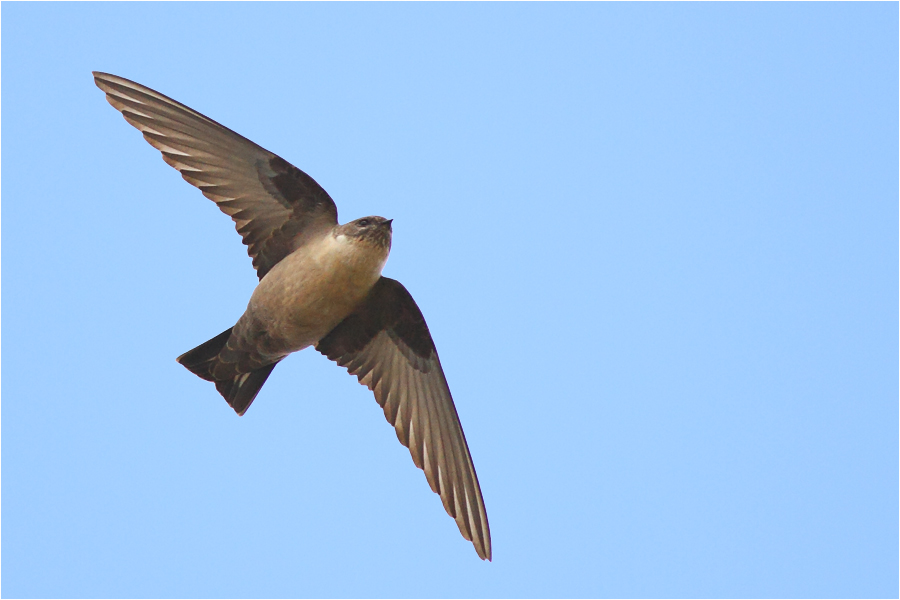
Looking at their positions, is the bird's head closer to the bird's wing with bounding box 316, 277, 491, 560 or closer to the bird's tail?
the bird's wing with bounding box 316, 277, 491, 560

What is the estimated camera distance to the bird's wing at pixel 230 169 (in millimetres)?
7051

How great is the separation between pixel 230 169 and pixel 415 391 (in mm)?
1827

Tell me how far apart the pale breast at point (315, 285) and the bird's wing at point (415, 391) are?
321 mm

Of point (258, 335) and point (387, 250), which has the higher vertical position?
point (387, 250)

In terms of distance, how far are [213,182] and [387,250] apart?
1.19 meters

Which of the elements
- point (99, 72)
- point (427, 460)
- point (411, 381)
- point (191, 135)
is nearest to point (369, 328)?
point (411, 381)

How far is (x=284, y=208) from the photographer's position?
712 cm

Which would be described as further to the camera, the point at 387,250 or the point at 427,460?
the point at 427,460

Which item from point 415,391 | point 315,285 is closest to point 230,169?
point 315,285

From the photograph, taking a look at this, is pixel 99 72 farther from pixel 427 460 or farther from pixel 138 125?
pixel 427 460

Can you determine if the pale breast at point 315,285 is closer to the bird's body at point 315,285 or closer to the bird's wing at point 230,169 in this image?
the bird's body at point 315,285

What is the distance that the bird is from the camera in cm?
688

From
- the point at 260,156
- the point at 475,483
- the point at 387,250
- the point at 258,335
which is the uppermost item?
the point at 260,156

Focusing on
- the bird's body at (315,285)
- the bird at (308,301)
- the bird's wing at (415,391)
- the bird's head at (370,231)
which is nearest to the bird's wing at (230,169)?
the bird at (308,301)
